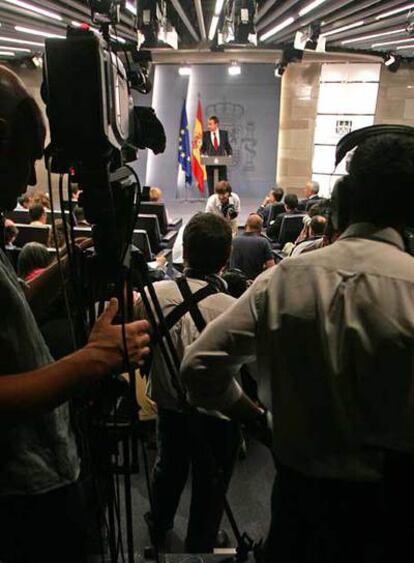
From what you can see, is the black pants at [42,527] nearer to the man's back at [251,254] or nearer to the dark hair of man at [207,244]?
the dark hair of man at [207,244]

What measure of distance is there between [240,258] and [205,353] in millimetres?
3032

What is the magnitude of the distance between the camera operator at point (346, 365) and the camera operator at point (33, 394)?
0.23 metres

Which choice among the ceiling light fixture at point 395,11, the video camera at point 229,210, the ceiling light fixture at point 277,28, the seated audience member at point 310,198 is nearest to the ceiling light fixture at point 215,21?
the ceiling light fixture at point 277,28

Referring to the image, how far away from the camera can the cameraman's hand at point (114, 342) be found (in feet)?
2.70

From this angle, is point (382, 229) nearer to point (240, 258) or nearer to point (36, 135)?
point (36, 135)

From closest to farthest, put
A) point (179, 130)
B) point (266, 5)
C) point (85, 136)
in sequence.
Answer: point (85, 136) → point (266, 5) → point (179, 130)

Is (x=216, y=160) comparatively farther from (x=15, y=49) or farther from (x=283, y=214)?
(x=15, y=49)

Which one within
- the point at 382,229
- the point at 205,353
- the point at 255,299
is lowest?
the point at 205,353

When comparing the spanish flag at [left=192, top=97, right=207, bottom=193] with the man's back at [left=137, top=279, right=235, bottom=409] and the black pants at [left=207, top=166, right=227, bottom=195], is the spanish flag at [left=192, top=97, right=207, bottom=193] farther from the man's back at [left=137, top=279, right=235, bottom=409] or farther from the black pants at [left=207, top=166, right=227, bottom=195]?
the man's back at [left=137, top=279, right=235, bottom=409]

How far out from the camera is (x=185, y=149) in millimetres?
10031

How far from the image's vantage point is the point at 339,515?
915 millimetres

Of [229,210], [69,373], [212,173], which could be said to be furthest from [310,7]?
[69,373]

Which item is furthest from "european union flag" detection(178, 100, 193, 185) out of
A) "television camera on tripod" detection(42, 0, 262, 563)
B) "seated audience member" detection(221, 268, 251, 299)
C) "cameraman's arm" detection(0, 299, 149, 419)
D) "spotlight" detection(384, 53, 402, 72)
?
"cameraman's arm" detection(0, 299, 149, 419)

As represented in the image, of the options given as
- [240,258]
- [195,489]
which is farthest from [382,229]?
[240,258]
